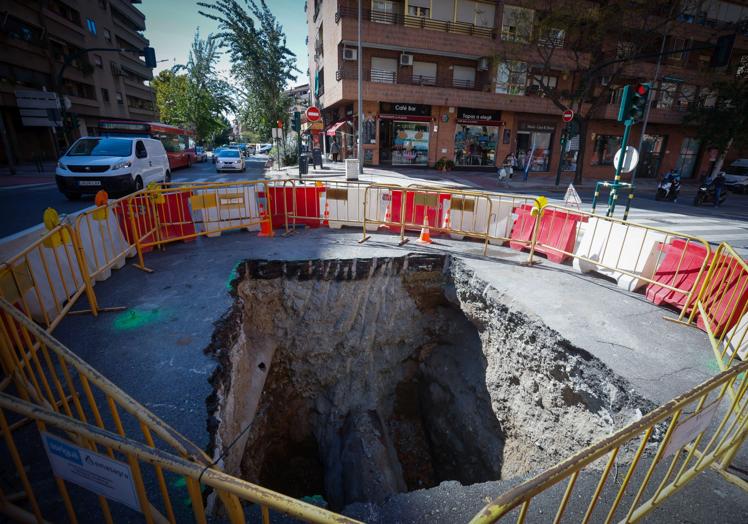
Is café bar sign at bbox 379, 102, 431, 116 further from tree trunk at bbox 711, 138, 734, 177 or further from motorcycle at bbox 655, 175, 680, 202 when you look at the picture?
tree trunk at bbox 711, 138, 734, 177

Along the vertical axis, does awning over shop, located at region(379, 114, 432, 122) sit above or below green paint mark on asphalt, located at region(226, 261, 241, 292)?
above

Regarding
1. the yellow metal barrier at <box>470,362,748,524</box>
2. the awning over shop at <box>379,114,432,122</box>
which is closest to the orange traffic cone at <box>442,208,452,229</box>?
the yellow metal barrier at <box>470,362,748,524</box>

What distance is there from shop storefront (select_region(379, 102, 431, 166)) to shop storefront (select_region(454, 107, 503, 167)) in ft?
7.77

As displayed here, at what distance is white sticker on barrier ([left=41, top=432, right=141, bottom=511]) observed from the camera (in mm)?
1569

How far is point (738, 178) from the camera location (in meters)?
21.3

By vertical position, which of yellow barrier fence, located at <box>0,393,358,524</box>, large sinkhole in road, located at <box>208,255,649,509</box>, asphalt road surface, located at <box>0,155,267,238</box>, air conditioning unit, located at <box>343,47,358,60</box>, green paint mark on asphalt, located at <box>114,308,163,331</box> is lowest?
large sinkhole in road, located at <box>208,255,649,509</box>

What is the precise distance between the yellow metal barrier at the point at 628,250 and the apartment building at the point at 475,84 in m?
17.2

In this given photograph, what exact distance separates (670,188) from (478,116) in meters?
12.0

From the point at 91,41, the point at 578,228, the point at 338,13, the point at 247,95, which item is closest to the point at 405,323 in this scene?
the point at 578,228

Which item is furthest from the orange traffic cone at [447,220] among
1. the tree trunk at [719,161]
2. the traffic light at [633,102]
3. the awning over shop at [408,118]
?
the tree trunk at [719,161]

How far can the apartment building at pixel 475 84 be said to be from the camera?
21.4 m

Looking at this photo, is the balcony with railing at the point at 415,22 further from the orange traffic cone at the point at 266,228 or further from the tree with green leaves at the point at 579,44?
the orange traffic cone at the point at 266,228

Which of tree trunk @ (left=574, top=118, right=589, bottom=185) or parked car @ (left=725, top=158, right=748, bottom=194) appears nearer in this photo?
tree trunk @ (left=574, top=118, right=589, bottom=185)

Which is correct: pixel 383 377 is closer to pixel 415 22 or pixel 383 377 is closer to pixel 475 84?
pixel 415 22
